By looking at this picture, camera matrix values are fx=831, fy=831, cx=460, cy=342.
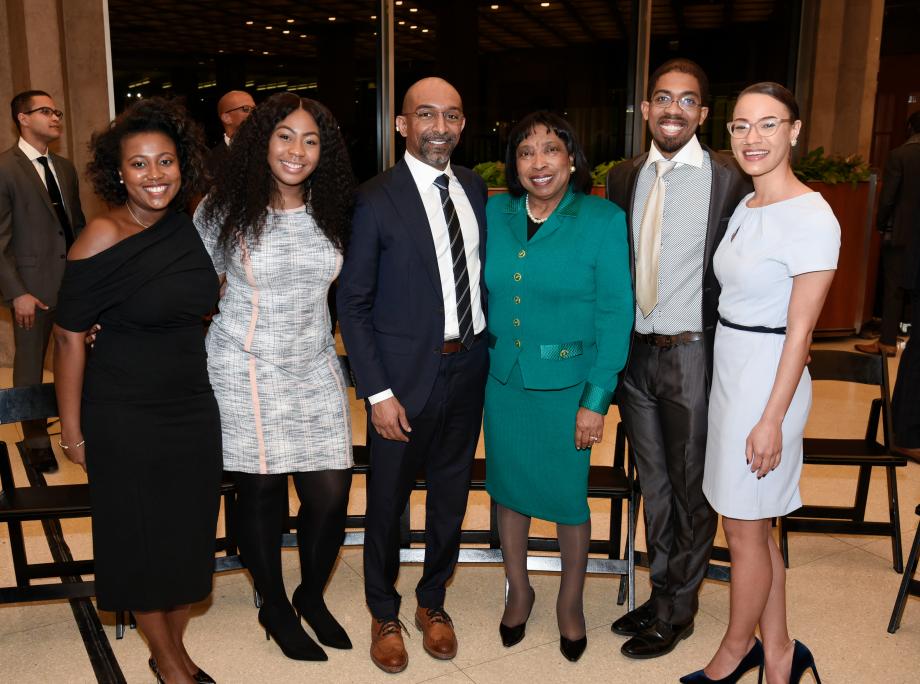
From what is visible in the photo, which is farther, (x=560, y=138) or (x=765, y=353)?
(x=560, y=138)

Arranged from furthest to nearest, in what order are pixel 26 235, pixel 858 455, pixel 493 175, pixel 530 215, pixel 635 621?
pixel 493 175
pixel 26 235
pixel 858 455
pixel 635 621
pixel 530 215

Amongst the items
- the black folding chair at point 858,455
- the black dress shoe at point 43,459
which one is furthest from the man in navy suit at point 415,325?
the black dress shoe at point 43,459

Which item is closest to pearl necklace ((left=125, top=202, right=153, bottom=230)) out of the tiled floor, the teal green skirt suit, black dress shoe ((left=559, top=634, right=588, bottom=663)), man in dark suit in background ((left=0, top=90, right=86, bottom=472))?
the teal green skirt suit

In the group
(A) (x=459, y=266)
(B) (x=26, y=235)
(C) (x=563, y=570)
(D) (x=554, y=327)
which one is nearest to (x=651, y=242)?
(D) (x=554, y=327)

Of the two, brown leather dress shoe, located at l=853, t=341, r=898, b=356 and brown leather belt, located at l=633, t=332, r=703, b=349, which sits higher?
brown leather belt, located at l=633, t=332, r=703, b=349

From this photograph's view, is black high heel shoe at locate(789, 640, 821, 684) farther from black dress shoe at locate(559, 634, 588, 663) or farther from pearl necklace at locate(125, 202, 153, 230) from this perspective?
pearl necklace at locate(125, 202, 153, 230)

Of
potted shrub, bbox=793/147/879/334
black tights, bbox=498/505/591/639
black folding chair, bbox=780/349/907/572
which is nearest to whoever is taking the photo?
black tights, bbox=498/505/591/639

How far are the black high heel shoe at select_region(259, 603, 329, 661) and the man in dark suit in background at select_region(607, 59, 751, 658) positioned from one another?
3.64 feet

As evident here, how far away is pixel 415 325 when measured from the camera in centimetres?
269

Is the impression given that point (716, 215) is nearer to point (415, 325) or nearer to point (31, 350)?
point (415, 325)

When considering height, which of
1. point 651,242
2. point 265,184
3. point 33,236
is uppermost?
point 265,184

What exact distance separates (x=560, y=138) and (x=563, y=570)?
4.87ft

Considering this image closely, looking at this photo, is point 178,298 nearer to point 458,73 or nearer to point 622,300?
point 622,300

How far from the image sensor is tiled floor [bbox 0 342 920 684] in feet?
9.36
